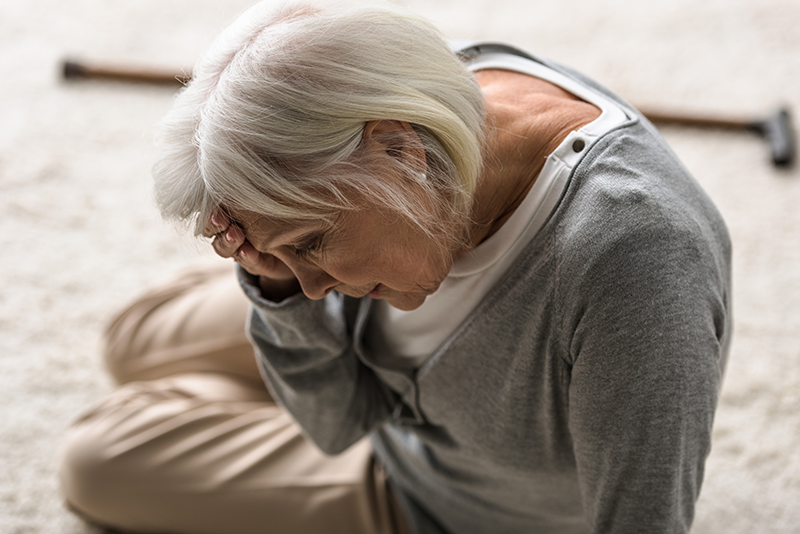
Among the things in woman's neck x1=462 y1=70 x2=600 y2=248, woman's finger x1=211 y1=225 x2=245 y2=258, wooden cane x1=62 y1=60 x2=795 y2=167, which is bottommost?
wooden cane x1=62 y1=60 x2=795 y2=167

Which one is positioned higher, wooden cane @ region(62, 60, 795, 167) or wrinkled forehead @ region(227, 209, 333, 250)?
wrinkled forehead @ region(227, 209, 333, 250)

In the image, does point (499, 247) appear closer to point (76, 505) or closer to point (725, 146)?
point (76, 505)

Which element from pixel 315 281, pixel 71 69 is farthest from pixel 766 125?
pixel 71 69

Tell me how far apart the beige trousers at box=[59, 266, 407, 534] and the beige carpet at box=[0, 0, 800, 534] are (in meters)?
0.17

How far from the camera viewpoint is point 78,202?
5.82ft

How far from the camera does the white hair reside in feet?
1.80

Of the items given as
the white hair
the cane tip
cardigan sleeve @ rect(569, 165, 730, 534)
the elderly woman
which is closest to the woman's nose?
the elderly woman

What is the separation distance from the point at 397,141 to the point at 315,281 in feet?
0.62

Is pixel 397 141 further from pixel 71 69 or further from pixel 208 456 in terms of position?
pixel 71 69

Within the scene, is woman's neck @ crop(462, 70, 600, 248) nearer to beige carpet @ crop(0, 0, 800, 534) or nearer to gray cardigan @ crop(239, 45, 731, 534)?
gray cardigan @ crop(239, 45, 731, 534)

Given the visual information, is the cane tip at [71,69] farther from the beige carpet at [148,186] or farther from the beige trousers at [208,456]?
the beige trousers at [208,456]

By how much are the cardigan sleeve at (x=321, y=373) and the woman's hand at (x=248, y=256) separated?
2 centimetres

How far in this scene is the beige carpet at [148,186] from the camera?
130cm

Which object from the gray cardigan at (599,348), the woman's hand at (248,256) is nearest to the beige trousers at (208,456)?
the gray cardigan at (599,348)
